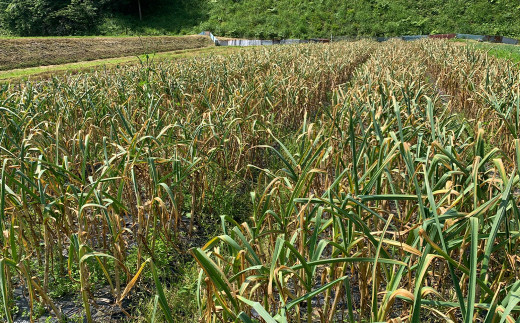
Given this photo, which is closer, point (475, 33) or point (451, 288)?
point (451, 288)

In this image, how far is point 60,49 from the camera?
633 inches

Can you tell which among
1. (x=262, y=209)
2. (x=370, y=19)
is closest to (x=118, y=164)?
(x=262, y=209)

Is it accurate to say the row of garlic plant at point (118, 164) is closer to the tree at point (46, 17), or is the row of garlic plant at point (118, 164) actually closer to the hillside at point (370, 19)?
the hillside at point (370, 19)

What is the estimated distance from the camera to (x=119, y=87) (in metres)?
4.78

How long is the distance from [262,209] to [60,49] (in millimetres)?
16843

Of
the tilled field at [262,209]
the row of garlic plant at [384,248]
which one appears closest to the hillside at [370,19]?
the tilled field at [262,209]

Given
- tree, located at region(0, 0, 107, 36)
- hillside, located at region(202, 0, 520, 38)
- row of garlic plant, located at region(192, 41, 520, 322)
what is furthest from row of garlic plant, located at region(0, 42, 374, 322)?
tree, located at region(0, 0, 107, 36)

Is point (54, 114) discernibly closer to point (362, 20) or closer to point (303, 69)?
point (303, 69)

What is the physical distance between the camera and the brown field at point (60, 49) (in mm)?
13633

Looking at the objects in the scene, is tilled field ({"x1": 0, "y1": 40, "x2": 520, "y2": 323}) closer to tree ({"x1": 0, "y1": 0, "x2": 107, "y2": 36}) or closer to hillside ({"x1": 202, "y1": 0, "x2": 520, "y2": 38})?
hillside ({"x1": 202, "y1": 0, "x2": 520, "y2": 38})

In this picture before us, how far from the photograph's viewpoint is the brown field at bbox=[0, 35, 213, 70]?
13.6 meters

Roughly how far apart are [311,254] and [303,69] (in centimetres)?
496

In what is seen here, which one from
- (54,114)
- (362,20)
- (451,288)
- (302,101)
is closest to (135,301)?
(451,288)

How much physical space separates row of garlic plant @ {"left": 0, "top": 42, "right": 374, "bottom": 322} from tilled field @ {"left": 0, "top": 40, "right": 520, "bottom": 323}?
0.07ft
